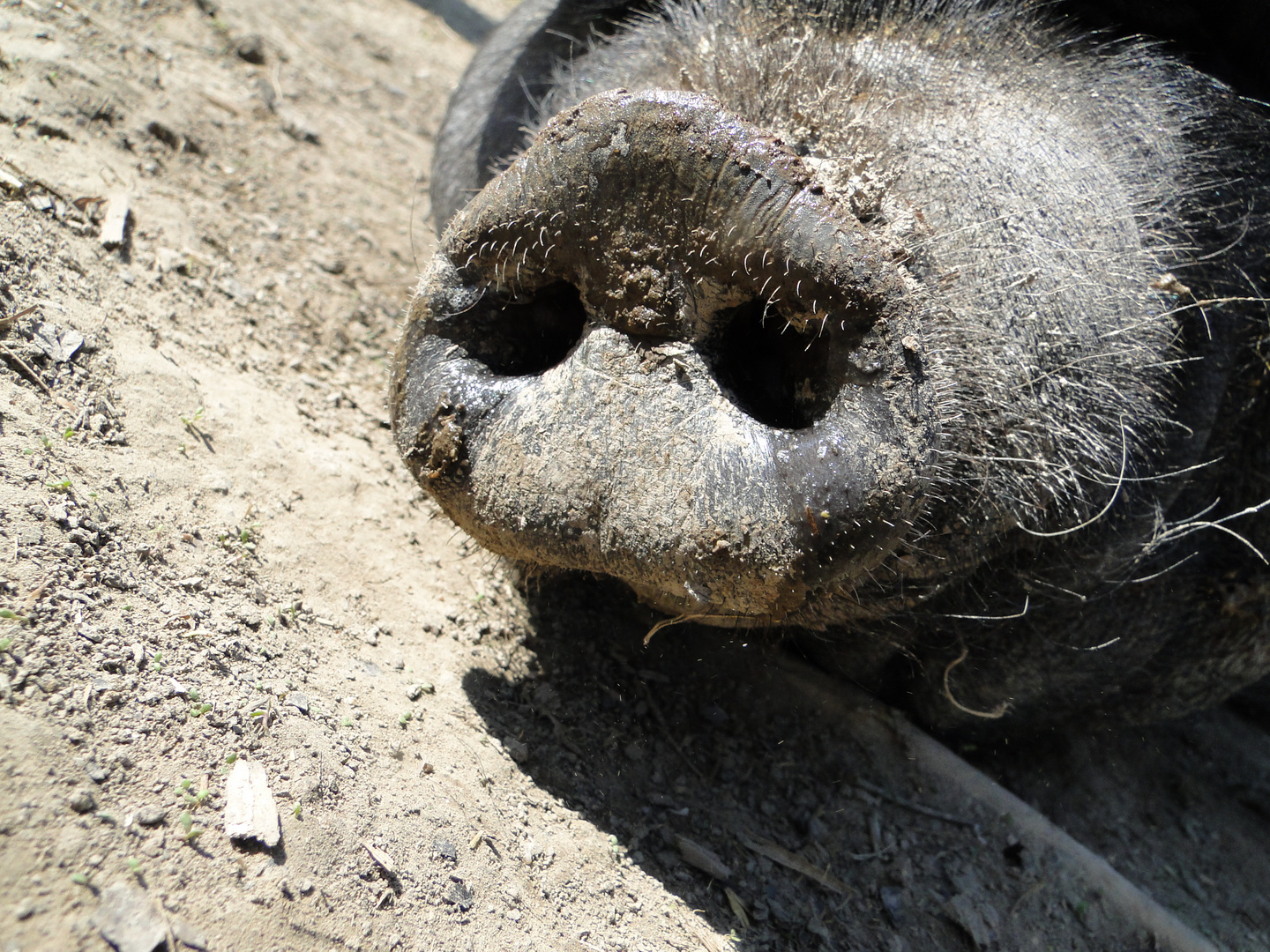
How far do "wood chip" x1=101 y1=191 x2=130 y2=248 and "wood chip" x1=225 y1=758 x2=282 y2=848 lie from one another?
61.5 inches

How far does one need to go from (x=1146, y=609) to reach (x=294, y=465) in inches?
87.2

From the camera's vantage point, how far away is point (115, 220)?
2.48m

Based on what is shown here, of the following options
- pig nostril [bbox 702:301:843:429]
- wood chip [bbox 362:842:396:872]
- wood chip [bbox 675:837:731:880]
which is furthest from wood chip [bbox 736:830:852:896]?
pig nostril [bbox 702:301:843:429]

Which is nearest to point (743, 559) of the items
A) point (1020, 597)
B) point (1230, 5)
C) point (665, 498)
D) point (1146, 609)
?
point (665, 498)

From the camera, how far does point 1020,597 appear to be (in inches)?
90.5

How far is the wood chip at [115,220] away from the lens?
2.42 meters

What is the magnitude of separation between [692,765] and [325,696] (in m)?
0.87

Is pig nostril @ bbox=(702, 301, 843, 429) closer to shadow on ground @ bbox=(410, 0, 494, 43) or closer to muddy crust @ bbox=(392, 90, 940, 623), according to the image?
muddy crust @ bbox=(392, 90, 940, 623)

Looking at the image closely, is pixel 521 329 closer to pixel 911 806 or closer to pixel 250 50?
pixel 911 806

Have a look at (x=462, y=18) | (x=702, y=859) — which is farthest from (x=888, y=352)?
(x=462, y=18)

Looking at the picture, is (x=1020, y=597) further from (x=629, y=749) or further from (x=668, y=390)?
(x=668, y=390)

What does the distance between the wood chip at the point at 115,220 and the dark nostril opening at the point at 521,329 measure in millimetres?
1195

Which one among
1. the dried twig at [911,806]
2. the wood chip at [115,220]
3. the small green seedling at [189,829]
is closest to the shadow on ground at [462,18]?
the wood chip at [115,220]

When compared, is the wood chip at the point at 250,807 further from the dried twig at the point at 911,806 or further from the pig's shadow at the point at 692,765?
the dried twig at the point at 911,806
